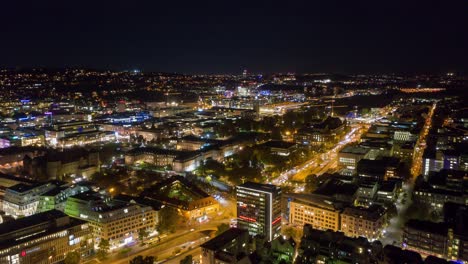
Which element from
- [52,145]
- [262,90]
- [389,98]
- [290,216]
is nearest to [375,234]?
[290,216]

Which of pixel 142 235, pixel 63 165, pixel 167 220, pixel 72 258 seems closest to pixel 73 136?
pixel 63 165

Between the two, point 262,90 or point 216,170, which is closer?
point 216,170

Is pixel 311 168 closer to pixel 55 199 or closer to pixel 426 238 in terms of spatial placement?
pixel 426 238

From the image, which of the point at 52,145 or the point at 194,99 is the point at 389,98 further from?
the point at 52,145

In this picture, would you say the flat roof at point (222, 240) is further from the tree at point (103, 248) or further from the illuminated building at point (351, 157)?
the illuminated building at point (351, 157)

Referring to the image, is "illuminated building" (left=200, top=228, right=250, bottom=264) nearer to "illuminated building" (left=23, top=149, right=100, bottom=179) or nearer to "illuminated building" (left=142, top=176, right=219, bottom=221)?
"illuminated building" (left=142, top=176, right=219, bottom=221)

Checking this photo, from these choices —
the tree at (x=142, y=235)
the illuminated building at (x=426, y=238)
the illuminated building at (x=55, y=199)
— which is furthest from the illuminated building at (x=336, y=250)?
the illuminated building at (x=55, y=199)

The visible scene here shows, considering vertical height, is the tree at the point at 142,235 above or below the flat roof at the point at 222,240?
below
